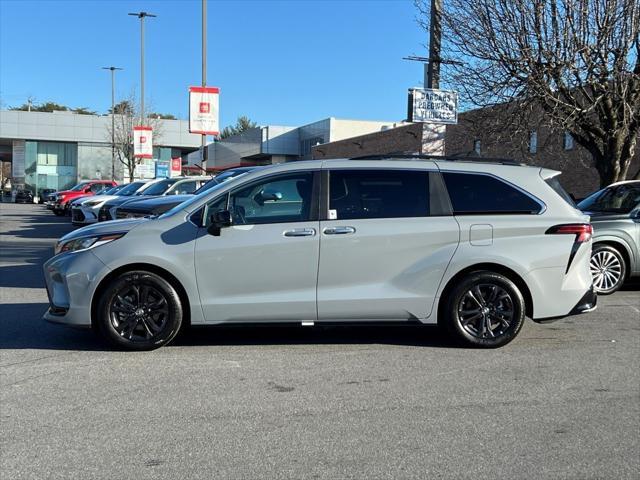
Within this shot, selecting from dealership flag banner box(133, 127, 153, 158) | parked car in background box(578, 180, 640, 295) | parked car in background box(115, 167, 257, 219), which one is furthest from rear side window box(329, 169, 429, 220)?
dealership flag banner box(133, 127, 153, 158)

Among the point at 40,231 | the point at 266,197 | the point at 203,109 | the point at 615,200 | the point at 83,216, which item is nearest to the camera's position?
the point at 266,197

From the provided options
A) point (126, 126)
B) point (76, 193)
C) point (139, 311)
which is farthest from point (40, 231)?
point (126, 126)

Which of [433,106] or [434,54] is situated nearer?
[433,106]

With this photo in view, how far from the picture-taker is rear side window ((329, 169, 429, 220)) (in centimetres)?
615

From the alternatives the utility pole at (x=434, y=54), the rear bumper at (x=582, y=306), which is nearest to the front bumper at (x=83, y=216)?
the utility pole at (x=434, y=54)

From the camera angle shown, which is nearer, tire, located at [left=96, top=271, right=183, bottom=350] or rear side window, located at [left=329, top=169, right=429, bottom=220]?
tire, located at [left=96, top=271, right=183, bottom=350]

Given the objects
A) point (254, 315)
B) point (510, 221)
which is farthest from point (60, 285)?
point (510, 221)

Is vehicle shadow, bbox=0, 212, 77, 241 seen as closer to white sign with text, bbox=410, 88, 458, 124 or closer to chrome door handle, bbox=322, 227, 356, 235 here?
white sign with text, bbox=410, 88, 458, 124

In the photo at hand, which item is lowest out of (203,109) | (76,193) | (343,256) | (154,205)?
(343,256)

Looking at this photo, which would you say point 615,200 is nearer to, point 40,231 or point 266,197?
point 266,197

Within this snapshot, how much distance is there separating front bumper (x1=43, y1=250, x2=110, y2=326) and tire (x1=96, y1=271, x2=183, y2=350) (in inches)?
5.1

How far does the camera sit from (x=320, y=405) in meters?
4.78

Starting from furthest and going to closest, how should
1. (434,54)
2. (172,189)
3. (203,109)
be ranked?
(203,109)
(172,189)
(434,54)

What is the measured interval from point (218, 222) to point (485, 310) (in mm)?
2790
